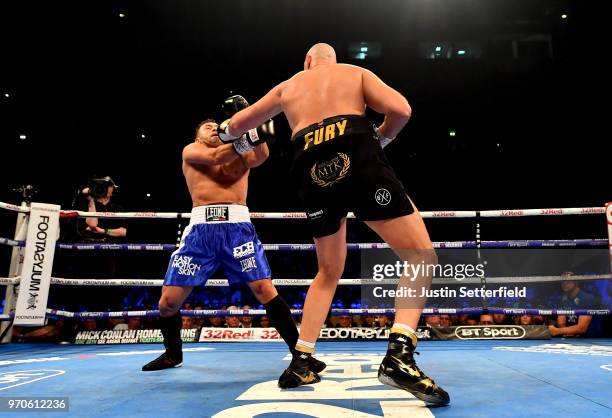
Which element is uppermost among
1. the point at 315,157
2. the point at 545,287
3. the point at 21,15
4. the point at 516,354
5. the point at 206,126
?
the point at 21,15

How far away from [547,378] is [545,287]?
5441 millimetres

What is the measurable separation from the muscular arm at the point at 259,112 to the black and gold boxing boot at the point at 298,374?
0.95 meters

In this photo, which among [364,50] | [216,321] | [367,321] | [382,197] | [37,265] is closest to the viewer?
[382,197]

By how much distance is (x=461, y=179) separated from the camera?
1112 centimetres

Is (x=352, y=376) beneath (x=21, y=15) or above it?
beneath

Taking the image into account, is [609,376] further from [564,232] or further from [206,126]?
[564,232]

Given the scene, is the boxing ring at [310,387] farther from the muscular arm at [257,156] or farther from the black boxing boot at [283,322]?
the muscular arm at [257,156]

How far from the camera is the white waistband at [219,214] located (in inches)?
95.0

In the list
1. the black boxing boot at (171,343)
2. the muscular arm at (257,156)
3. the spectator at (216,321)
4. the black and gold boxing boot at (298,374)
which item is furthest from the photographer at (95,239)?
the black and gold boxing boot at (298,374)

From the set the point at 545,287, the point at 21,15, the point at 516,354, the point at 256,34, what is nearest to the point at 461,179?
the point at 545,287

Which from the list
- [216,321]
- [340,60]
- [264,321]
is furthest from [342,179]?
[340,60]

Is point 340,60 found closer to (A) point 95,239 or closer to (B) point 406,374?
(A) point 95,239

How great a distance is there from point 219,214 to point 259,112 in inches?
31.3

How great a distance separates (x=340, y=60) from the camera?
9.70 metres
